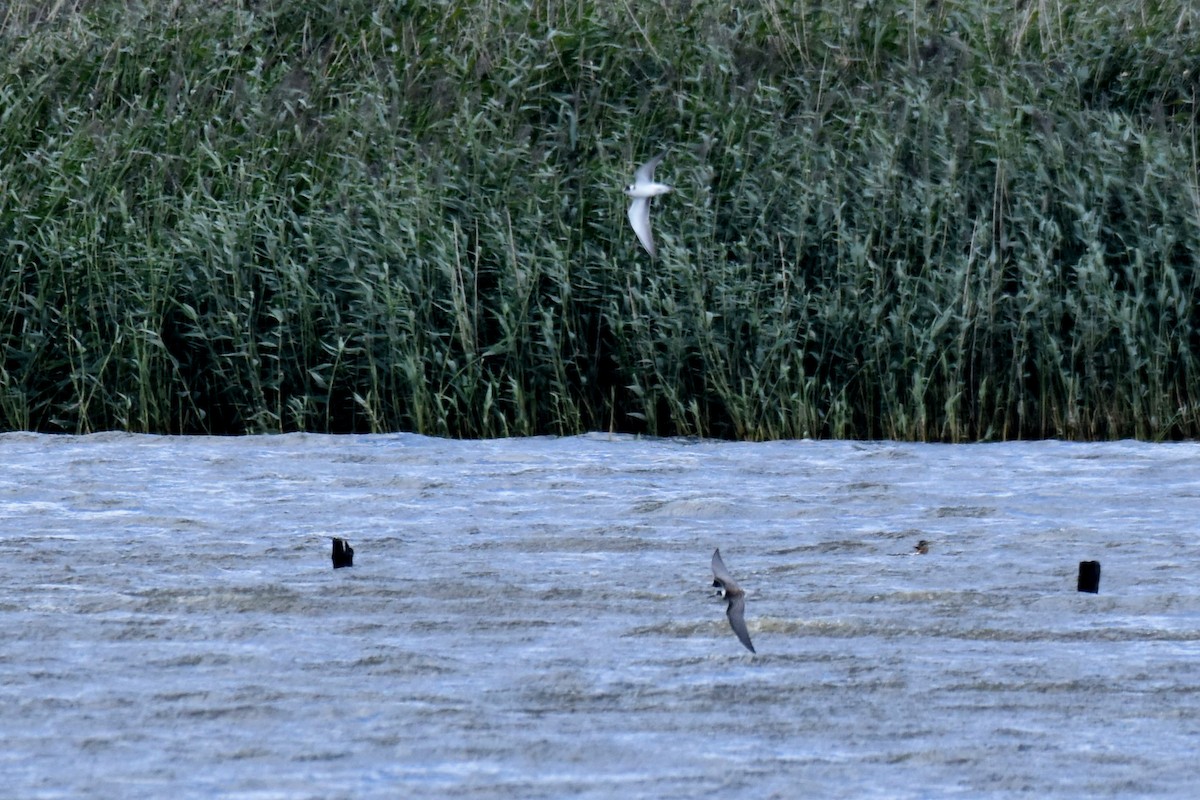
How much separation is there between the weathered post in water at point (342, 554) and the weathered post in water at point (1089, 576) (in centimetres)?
182

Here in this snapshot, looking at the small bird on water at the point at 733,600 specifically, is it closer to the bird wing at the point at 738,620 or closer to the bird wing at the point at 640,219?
the bird wing at the point at 738,620

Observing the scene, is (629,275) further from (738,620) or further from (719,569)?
(738,620)

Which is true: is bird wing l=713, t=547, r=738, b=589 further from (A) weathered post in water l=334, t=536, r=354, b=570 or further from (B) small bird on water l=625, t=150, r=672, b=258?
(B) small bird on water l=625, t=150, r=672, b=258

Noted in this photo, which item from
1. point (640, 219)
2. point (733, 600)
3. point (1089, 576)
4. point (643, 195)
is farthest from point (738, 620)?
point (640, 219)

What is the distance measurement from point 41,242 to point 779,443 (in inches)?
128

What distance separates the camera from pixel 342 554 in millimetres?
4598

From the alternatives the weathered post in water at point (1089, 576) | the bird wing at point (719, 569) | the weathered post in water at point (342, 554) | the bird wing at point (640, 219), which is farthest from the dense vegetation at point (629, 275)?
the bird wing at point (719, 569)

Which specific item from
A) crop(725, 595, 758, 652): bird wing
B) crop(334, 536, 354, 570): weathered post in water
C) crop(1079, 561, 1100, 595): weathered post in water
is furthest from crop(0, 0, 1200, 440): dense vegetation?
crop(725, 595, 758, 652): bird wing

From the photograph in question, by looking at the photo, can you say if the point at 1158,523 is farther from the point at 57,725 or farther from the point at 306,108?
the point at 306,108

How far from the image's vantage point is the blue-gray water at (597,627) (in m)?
3.04

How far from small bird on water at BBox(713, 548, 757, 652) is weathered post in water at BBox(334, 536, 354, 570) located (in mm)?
1054

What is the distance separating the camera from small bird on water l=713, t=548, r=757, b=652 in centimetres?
355

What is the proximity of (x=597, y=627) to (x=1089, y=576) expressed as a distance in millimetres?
1227

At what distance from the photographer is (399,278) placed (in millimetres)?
7336
